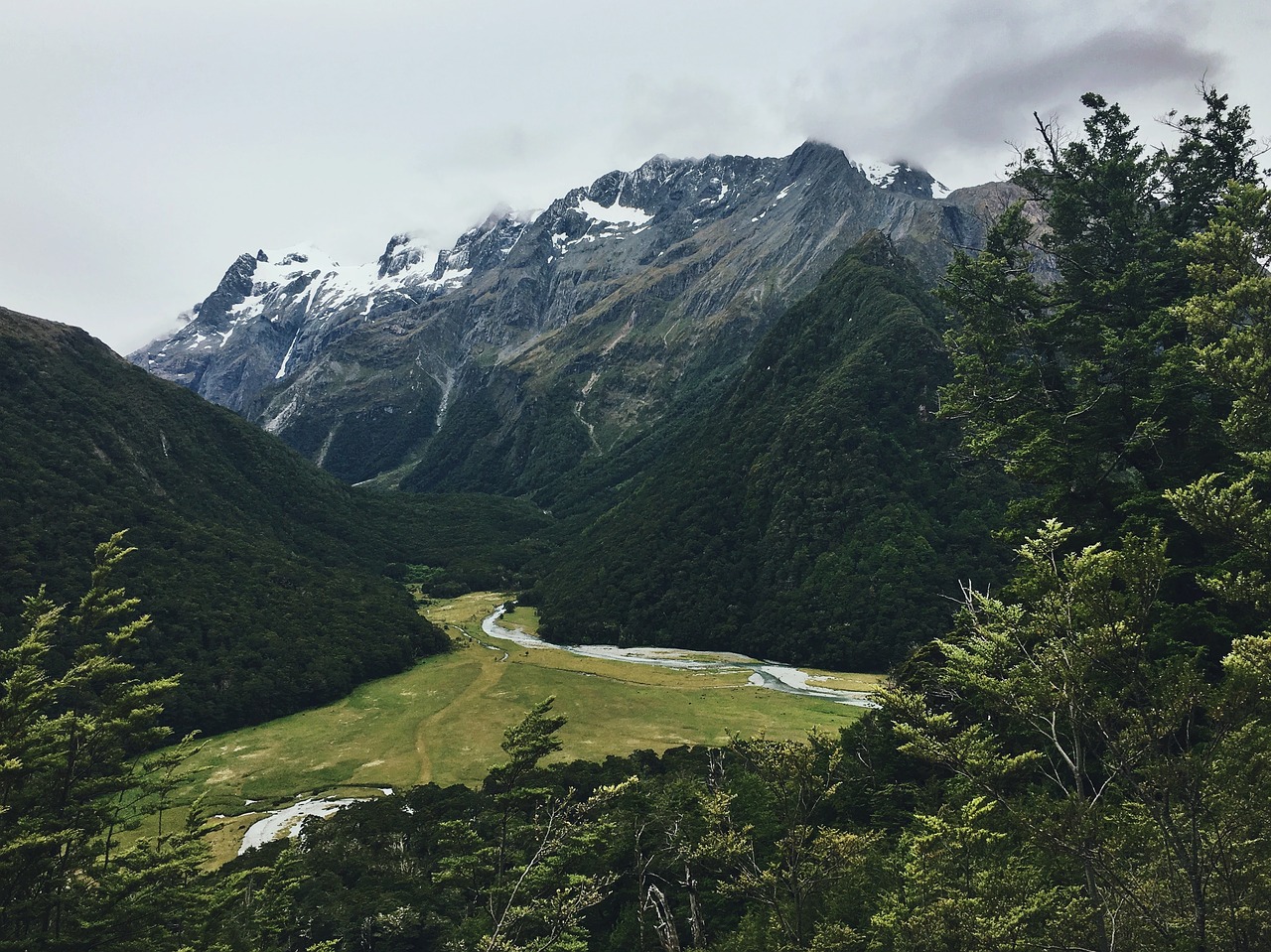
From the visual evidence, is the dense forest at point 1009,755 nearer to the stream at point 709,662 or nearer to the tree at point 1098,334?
the tree at point 1098,334

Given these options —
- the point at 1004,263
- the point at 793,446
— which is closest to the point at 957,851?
the point at 1004,263

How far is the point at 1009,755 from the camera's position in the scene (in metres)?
16.0

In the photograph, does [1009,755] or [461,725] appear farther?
[461,725]

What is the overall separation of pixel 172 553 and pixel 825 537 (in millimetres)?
148401

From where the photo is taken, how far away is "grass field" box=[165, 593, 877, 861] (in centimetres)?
7825

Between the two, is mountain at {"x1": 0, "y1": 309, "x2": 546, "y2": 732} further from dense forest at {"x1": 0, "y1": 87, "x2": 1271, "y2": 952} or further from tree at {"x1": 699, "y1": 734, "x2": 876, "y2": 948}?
tree at {"x1": 699, "y1": 734, "x2": 876, "y2": 948}

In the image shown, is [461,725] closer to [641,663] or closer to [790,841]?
[641,663]

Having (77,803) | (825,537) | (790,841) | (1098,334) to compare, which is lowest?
(77,803)

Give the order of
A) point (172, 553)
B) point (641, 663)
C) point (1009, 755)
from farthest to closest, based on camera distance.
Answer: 1. point (641, 663)
2. point (172, 553)
3. point (1009, 755)

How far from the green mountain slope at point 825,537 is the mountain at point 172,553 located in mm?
54703

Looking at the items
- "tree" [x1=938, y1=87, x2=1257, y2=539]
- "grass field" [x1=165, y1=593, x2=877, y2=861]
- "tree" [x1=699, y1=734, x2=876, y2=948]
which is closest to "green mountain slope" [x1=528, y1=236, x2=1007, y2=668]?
"grass field" [x1=165, y1=593, x2=877, y2=861]

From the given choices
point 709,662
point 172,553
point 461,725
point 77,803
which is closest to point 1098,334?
point 77,803

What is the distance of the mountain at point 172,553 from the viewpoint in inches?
4267

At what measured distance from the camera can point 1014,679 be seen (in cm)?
1425
